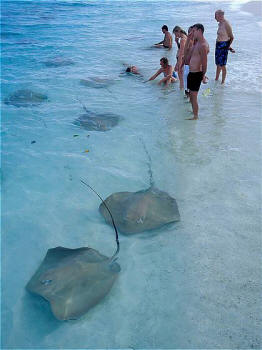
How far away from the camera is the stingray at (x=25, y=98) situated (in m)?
8.40

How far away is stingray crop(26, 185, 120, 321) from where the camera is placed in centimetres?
292

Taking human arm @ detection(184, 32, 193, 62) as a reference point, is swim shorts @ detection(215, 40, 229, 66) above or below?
below

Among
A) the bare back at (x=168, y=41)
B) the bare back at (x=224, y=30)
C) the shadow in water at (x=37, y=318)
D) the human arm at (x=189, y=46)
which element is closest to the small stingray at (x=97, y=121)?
the human arm at (x=189, y=46)

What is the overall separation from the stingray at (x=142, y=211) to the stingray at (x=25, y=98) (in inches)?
204

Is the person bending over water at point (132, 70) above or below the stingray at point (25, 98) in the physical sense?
above

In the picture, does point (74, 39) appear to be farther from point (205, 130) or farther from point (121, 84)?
point (205, 130)

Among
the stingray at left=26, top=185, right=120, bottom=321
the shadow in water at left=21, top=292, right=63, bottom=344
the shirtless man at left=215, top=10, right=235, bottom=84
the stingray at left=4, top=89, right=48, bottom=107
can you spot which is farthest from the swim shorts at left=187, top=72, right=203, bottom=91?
the shadow in water at left=21, top=292, right=63, bottom=344

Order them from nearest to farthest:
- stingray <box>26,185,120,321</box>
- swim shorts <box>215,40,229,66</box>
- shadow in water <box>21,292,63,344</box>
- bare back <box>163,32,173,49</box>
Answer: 1. stingray <box>26,185,120,321</box>
2. shadow in water <box>21,292,63,344</box>
3. swim shorts <box>215,40,229,66</box>
4. bare back <box>163,32,173,49</box>

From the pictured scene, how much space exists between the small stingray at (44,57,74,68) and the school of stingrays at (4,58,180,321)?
27.3ft

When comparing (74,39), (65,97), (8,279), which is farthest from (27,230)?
(74,39)

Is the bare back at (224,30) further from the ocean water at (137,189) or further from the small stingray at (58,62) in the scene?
the small stingray at (58,62)

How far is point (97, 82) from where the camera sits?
9758 mm

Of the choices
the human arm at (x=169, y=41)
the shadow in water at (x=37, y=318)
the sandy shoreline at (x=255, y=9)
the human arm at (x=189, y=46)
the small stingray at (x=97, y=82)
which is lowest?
the shadow in water at (x=37, y=318)

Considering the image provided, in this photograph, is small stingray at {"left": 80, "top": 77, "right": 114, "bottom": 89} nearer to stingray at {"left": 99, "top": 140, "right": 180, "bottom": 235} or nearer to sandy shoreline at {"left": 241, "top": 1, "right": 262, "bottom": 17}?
stingray at {"left": 99, "top": 140, "right": 180, "bottom": 235}
